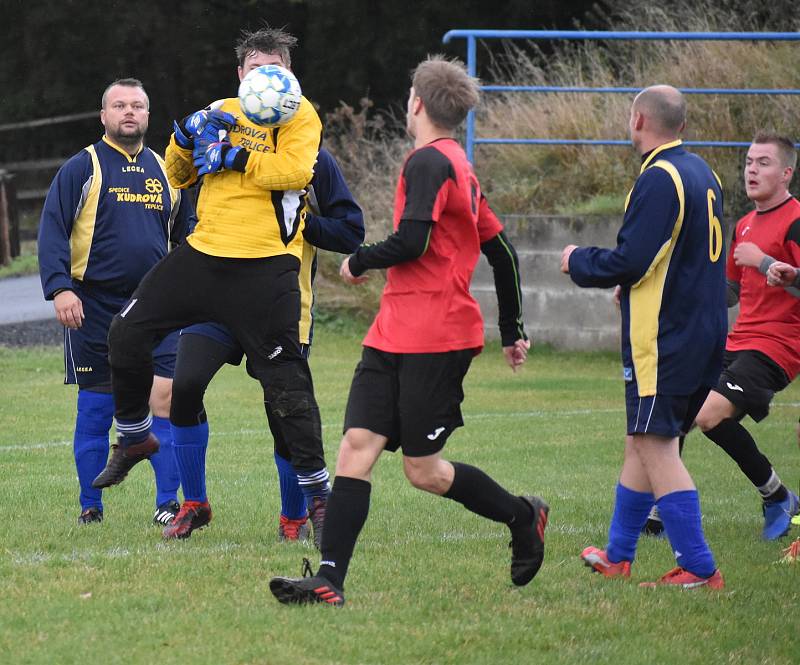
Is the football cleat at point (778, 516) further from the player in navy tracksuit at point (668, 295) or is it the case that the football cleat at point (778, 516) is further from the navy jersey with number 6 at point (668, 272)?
the navy jersey with number 6 at point (668, 272)

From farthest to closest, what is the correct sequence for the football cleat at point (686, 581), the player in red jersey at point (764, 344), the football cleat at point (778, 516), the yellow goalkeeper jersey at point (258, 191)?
1. the player in red jersey at point (764, 344)
2. the football cleat at point (778, 516)
3. the yellow goalkeeper jersey at point (258, 191)
4. the football cleat at point (686, 581)

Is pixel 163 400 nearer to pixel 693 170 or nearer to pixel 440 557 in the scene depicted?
pixel 440 557

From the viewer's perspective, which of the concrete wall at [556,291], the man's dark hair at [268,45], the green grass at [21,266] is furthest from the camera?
the green grass at [21,266]

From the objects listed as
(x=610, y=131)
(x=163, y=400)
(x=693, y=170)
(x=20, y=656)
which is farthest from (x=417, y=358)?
(x=610, y=131)

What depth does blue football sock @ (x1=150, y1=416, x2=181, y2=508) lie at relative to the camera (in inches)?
272

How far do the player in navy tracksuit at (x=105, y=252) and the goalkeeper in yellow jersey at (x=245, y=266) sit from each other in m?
0.97

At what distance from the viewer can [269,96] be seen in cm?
562

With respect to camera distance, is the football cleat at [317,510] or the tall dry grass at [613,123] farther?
the tall dry grass at [613,123]

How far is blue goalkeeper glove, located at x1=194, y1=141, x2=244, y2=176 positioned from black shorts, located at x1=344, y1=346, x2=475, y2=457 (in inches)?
45.1

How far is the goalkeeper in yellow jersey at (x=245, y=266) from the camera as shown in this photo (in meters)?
5.72

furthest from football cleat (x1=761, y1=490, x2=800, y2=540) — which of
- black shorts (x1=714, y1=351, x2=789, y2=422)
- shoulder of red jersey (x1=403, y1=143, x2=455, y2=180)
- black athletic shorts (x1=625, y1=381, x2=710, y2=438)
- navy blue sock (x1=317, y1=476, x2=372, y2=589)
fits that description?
shoulder of red jersey (x1=403, y1=143, x2=455, y2=180)

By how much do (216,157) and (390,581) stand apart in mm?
1899

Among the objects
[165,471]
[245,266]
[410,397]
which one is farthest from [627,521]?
[165,471]

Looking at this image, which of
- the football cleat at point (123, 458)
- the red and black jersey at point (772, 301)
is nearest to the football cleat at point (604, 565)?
the red and black jersey at point (772, 301)
